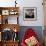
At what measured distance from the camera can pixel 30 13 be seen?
241 inches

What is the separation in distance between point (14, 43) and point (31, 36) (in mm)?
709

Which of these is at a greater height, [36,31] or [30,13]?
[30,13]

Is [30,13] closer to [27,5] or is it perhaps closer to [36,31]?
[27,5]

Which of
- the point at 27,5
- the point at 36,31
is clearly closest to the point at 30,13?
the point at 27,5

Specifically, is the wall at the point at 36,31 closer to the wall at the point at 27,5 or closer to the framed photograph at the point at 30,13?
the wall at the point at 27,5

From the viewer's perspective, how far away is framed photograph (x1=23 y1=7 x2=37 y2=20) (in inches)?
240

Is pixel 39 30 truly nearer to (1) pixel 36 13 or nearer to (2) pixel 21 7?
(1) pixel 36 13

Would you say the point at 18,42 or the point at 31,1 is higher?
the point at 31,1

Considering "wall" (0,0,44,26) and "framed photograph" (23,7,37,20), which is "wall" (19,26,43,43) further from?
"framed photograph" (23,7,37,20)

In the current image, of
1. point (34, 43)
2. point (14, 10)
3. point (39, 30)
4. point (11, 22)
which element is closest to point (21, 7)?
point (14, 10)

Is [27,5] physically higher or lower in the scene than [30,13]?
higher

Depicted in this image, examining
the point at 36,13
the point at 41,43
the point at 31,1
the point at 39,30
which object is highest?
the point at 31,1

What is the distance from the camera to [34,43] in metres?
5.45

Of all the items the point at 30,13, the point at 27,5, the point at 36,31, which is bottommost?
the point at 36,31
